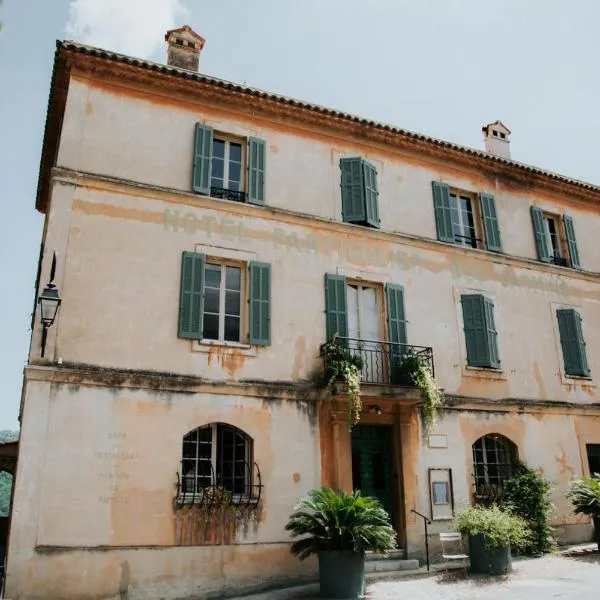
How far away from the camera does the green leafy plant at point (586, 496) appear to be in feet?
40.9

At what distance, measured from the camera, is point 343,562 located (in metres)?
9.22

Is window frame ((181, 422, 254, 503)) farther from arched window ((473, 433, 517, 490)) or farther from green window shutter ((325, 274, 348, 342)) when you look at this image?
arched window ((473, 433, 517, 490))

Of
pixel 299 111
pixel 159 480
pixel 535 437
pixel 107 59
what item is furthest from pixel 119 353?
pixel 535 437

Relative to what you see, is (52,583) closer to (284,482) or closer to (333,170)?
(284,482)

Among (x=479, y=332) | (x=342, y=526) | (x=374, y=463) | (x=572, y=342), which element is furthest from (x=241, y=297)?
(x=572, y=342)

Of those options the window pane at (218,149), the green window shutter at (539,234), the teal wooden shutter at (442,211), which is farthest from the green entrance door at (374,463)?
the green window shutter at (539,234)

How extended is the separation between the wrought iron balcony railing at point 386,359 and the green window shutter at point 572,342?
4469 millimetres

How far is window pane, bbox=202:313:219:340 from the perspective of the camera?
11289 mm

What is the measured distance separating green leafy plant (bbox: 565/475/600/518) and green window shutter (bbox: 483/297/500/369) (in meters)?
2.98

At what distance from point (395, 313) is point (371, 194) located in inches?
112

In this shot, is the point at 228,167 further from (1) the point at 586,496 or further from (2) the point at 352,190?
(1) the point at 586,496

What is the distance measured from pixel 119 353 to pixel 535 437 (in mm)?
9443

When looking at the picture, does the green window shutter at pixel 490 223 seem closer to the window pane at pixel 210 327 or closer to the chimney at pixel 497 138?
the chimney at pixel 497 138

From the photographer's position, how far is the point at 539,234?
15867 millimetres
